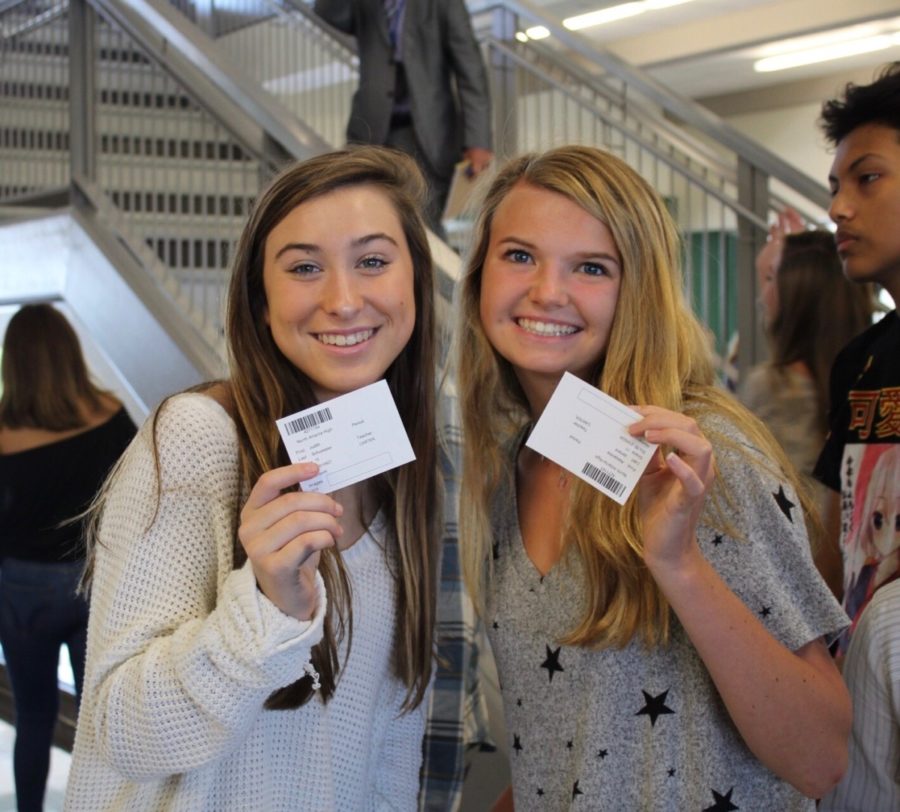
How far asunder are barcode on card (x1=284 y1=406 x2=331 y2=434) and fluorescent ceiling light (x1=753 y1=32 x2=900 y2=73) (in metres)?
8.86

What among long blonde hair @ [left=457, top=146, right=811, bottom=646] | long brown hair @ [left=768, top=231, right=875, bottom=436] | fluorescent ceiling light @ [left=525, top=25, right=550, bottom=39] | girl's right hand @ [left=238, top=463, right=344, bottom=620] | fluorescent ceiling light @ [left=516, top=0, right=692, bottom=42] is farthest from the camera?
fluorescent ceiling light @ [left=516, top=0, right=692, bottom=42]

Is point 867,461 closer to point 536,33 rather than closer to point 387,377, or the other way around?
point 387,377

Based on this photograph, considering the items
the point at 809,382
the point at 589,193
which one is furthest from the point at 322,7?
the point at 589,193

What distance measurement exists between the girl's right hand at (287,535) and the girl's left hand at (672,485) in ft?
1.34

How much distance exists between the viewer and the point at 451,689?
1952 millimetres

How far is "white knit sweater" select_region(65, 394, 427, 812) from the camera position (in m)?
1.27

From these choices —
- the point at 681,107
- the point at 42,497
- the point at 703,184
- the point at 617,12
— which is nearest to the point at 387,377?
the point at 42,497

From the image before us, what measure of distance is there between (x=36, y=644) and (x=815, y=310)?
3.03 m

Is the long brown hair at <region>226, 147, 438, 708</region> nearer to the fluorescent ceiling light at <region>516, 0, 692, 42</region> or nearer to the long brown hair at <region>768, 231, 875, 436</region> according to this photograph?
the long brown hair at <region>768, 231, 875, 436</region>

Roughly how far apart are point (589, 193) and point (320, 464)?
64 cm

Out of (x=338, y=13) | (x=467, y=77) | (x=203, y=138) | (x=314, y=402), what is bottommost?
(x=314, y=402)

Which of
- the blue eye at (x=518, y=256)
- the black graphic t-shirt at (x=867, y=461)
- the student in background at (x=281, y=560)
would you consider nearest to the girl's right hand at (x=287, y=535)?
the student in background at (x=281, y=560)

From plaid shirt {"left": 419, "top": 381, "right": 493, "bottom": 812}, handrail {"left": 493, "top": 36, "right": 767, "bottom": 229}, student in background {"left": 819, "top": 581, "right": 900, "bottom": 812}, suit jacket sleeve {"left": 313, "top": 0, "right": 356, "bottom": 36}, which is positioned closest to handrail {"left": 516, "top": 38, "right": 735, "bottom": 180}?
handrail {"left": 493, "top": 36, "right": 767, "bottom": 229}

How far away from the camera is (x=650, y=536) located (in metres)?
1.34
